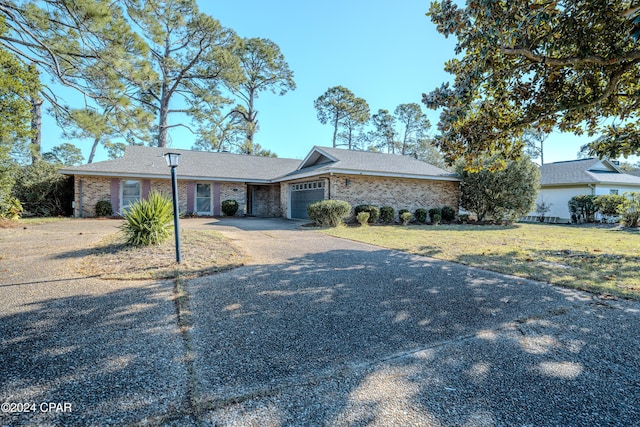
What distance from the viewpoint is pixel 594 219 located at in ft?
61.3

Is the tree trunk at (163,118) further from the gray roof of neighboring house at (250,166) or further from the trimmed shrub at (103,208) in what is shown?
the trimmed shrub at (103,208)

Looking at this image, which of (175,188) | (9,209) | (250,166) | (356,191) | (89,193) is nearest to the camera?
(175,188)

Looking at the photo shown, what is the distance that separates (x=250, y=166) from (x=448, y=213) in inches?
535

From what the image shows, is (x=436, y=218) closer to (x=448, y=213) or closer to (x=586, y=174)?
(x=448, y=213)

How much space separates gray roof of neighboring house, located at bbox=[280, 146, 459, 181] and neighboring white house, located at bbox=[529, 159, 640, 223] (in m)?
9.99

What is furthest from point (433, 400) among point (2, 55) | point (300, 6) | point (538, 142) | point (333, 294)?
point (538, 142)

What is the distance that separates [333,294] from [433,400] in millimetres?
2300

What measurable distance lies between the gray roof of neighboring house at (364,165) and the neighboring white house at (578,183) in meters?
9.99

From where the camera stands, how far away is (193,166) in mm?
19625

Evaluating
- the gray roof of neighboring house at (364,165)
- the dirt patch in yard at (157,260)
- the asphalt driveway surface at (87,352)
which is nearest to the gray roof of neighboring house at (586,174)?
the gray roof of neighboring house at (364,165)

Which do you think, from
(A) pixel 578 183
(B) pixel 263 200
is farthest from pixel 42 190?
(A) pixel 578 183

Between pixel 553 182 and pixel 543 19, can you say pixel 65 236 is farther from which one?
pixel 553 182

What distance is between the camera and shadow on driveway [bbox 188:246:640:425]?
205 cm

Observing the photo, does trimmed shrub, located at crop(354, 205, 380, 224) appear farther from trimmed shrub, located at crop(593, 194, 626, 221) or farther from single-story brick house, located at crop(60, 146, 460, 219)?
trimmed shrub, located at crop(593, 194, 626, 221)
